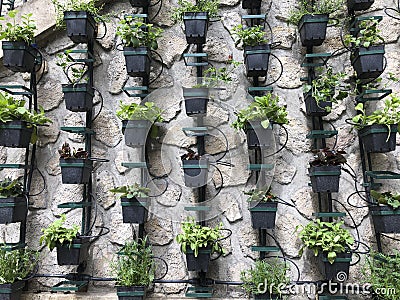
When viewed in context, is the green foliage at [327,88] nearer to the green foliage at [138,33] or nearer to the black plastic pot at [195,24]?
the black plastic pot at [195,24]

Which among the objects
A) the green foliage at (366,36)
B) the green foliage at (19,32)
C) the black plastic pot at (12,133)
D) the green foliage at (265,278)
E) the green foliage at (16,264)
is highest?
the green foliage at (19,32)

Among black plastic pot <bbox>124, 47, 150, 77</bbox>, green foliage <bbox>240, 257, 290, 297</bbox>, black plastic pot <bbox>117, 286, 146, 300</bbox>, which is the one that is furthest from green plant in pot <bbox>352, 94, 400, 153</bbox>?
black plastic pot <bbox>117, 286, 146, 300</bbox>

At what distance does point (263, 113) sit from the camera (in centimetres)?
248

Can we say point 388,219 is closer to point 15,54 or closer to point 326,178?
point 326,178

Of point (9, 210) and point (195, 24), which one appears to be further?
point (195, 24)

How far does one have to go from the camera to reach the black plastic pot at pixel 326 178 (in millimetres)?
2422

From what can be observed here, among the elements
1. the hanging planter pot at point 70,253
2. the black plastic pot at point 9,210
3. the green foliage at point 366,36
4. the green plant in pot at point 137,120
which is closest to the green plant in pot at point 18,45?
the green plant in pot at point 137,120

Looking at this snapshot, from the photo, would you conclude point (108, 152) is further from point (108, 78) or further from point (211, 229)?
point (211, 229)

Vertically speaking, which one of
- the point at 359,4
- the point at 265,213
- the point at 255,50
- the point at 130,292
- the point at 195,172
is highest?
the point at 359,4

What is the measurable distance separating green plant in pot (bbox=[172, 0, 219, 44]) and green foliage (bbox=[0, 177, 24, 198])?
56.7 inches

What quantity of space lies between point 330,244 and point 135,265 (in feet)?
3.84

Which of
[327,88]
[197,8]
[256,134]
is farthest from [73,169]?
[327,88]

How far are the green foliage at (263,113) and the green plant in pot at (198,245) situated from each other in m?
0.69

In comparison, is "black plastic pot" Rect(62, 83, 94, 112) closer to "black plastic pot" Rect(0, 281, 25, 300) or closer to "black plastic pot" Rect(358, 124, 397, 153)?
"black plastic pot" Rect(0, 281, 25, 300)
